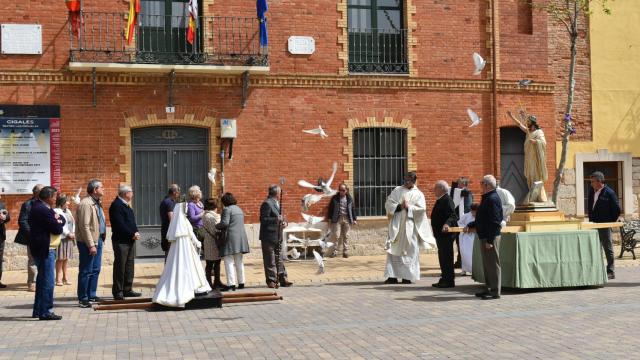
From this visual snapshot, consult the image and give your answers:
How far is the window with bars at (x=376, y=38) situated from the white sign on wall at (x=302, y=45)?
1039mm

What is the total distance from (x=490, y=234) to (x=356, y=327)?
3.31 metres

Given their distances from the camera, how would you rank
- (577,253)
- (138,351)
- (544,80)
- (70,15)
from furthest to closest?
(544,80)
(70,15)
(577,253)
(138,351)

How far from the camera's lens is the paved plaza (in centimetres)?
810

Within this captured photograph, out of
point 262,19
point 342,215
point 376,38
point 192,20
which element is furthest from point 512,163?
point 192,20

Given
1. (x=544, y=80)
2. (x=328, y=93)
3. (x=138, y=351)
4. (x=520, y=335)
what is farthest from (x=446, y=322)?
(x=544, y=80)

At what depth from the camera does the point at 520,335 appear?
8805 mm

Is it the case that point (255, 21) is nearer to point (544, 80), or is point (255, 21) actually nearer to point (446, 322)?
point (544, 80)

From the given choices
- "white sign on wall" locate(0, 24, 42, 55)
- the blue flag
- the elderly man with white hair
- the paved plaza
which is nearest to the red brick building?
"white sign on wall" locate(0, 24, 42, 55)

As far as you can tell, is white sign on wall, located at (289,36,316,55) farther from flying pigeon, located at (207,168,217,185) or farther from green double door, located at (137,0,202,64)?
flying pigeon, located at (207,168,217,185)

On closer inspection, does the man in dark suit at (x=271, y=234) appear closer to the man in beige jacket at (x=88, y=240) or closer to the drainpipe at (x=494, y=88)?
the man in beige jacket at (x=88, y=240)

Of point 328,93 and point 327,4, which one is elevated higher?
point 327,4

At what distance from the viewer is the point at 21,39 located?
17.2 meters

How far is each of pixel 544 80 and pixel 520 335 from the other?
1340cm

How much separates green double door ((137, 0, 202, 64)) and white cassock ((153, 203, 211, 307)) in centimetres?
744
